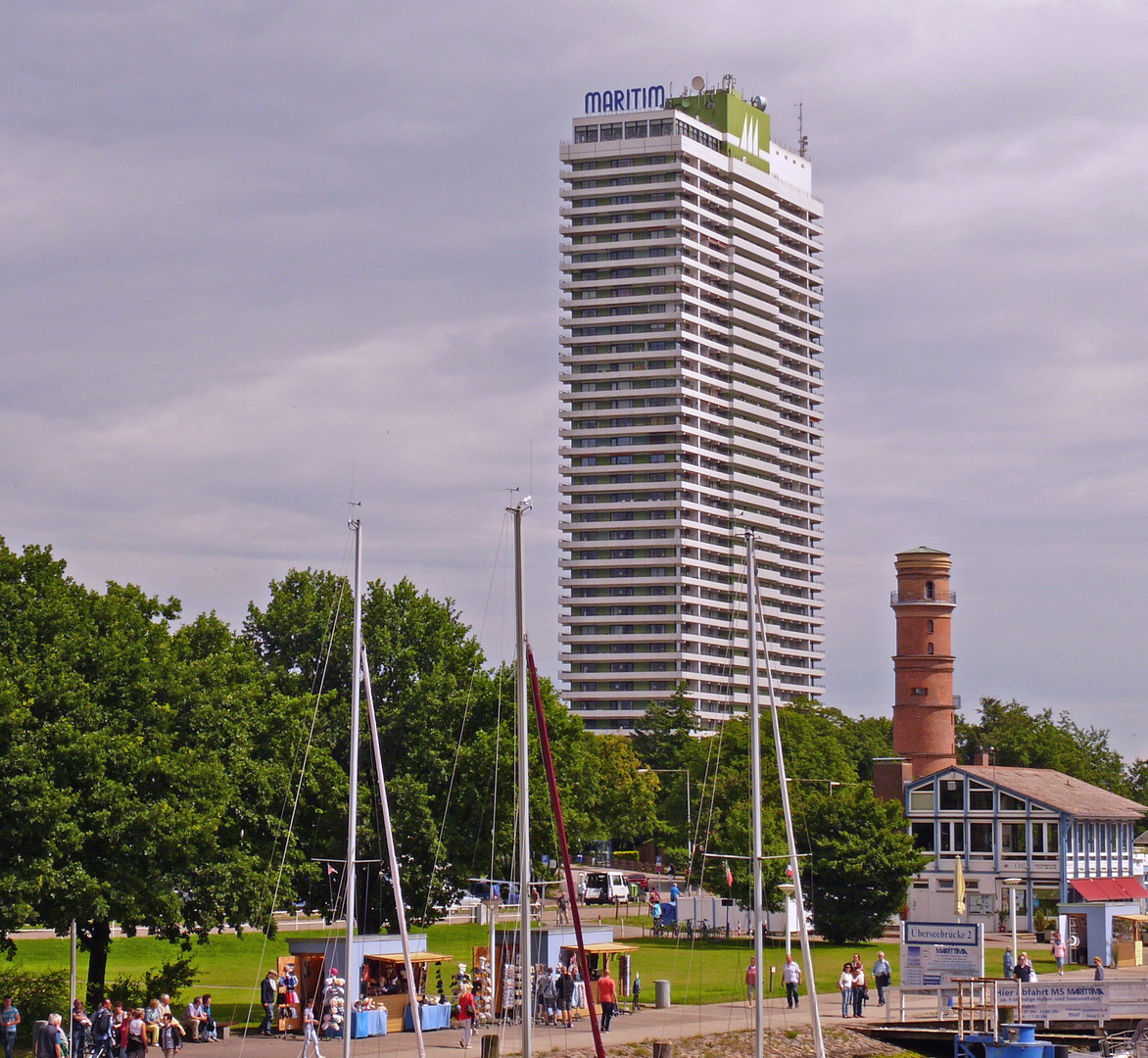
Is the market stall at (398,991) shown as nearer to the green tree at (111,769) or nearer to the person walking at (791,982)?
the green tree at (111,769)

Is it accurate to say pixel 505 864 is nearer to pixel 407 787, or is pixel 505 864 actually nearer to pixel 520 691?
pixel 407 787

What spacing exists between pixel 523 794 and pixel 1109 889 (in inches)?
2310

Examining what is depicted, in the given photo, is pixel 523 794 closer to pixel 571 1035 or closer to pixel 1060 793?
pixel 571 1035

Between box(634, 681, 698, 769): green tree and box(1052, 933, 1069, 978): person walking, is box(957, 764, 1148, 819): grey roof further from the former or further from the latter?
box(634, 681, 698, 769): green tree

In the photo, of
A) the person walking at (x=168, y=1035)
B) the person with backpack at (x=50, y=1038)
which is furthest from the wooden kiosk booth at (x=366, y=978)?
the person with backpack at (x=50, y=1038)

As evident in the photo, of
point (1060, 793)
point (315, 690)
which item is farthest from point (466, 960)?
point (1060, 793)

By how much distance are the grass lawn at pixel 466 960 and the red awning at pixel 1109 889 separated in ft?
12.7

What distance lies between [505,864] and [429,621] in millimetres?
9764

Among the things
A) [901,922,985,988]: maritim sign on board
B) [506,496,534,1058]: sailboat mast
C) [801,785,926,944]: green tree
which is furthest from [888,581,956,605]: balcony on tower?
[506,496,534,1058]: sailboat mast

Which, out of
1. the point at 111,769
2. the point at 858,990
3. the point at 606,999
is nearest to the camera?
the point at 111,769

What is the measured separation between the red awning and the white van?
91.4 feet

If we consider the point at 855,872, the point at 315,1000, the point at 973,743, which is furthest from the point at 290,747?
the point at 973,743

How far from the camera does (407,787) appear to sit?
5612cm

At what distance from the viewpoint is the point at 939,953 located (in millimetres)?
53156
